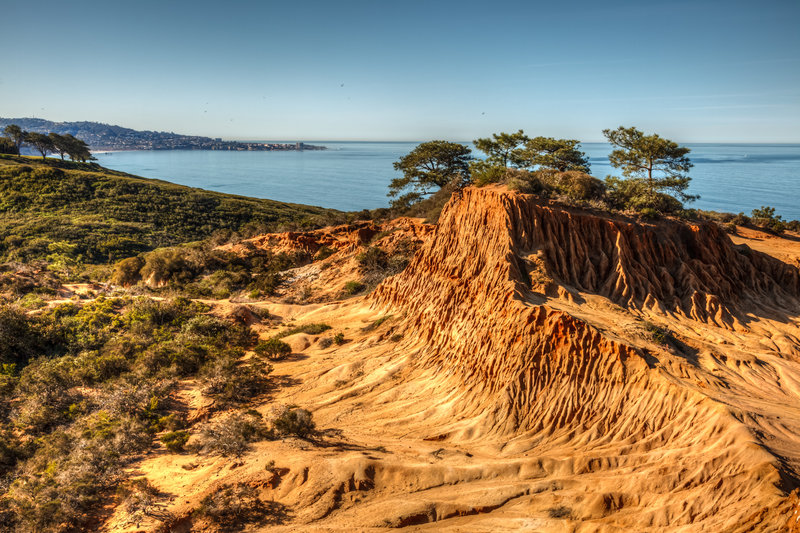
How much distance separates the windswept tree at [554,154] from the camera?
38844 mm

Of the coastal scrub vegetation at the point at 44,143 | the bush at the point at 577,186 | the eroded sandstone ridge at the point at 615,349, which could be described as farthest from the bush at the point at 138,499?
the coastal scrub vegetation at the point at 44,143

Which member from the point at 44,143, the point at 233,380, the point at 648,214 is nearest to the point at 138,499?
the point at 233,380

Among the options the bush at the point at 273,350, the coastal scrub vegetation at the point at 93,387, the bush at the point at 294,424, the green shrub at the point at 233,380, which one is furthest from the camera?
the bush at the point at 273,350

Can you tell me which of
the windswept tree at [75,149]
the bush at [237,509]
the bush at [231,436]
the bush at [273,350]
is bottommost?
the bush at [237,509]

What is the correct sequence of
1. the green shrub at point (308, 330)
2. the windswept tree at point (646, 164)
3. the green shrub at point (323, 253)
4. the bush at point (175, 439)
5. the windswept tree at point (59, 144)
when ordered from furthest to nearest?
the windswept tree at point (59, 144) < the green shrub at point (323, 253) < the windswept tree at point (646, 164) < the green shrub at point (308, 330) < the bush at point (175, 439)

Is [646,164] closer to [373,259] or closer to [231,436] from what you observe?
[373,259]

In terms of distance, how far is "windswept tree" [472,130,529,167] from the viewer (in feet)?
141

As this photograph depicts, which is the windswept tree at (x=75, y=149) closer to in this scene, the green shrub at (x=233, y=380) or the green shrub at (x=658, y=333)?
the green shrub at (x=233, y=380)

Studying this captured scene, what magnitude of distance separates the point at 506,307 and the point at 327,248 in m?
25.6

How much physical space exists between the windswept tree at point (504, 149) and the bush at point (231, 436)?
36.1 metres

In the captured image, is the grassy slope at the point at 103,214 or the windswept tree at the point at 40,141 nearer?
the grassy slope at the point at 103,214

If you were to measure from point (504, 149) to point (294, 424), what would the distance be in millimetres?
37986

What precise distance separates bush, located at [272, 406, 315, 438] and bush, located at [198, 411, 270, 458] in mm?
465

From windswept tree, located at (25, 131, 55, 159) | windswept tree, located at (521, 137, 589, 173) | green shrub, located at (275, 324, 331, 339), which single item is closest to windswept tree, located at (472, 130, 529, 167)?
windswept tree, located at (521, 137, 589, 173)
